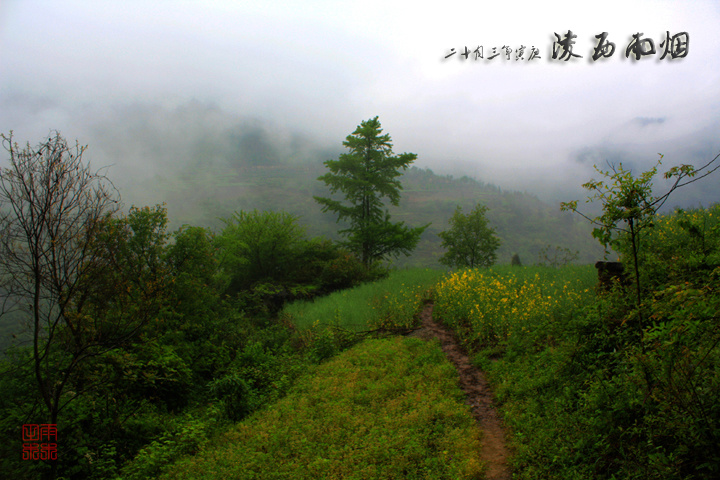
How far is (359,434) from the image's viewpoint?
5207mm

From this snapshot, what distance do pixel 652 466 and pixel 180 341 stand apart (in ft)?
30.7

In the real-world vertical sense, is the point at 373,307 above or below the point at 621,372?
below

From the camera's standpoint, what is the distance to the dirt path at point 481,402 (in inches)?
166

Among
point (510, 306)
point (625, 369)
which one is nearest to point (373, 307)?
point (510, 306)

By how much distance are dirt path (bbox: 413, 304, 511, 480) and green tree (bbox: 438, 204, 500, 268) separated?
20.4m

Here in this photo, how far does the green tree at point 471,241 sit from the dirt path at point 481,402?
20.4 metres

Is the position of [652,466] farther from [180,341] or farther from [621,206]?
[180,341]

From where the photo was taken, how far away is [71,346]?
6133 millimetres

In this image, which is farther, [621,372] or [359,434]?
[359,434]

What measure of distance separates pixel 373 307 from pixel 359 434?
653 centimetres

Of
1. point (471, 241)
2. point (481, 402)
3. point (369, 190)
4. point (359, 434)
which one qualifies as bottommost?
point (359, 434)

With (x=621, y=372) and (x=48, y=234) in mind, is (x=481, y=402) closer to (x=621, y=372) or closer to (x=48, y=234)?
(x=621, y=372)

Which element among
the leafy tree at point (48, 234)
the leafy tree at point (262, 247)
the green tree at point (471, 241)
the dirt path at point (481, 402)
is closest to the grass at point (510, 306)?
the dirt path at point (481, 402)

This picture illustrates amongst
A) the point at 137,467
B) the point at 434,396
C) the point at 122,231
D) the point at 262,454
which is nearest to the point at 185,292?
the point at 122,231
